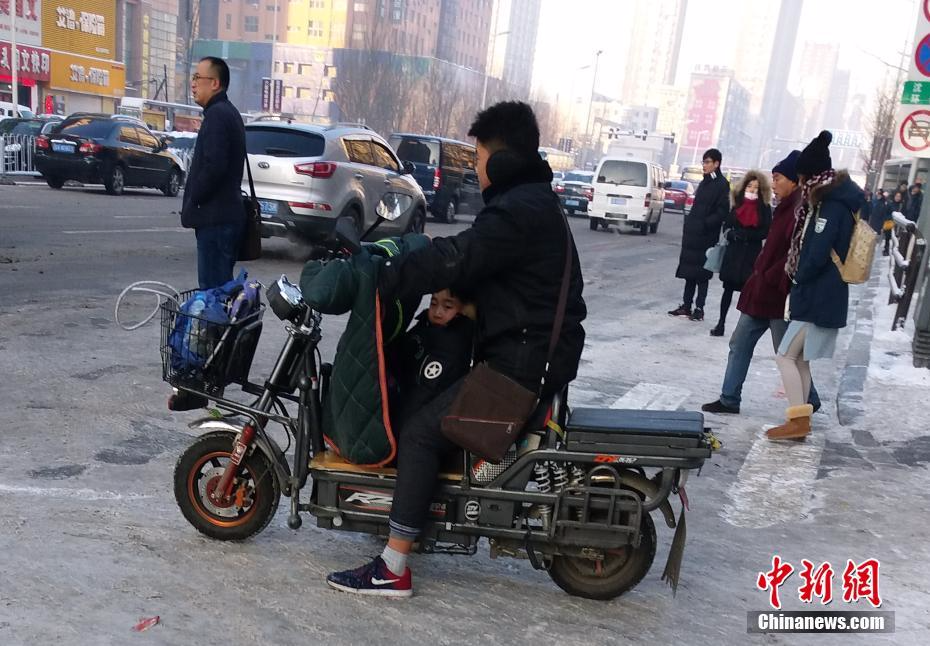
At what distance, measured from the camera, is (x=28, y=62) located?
43312mm

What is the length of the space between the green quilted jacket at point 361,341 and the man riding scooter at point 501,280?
0.27ft

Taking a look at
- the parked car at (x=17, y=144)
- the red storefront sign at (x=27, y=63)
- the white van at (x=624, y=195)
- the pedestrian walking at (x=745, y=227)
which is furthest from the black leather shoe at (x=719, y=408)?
the red storefront sign at (x=27, y=63)

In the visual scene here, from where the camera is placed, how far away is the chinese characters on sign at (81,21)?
46.7m

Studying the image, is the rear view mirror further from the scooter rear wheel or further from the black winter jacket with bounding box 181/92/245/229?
the black winter jacket with bounding box 181/92/245/229

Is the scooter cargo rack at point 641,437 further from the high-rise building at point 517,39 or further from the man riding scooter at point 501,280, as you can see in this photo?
the high-rise building at point 517,39

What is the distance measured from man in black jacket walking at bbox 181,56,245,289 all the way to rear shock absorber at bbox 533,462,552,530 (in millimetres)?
3760

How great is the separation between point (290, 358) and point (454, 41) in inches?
5403

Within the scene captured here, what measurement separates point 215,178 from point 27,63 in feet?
138

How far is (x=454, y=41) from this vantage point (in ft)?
443

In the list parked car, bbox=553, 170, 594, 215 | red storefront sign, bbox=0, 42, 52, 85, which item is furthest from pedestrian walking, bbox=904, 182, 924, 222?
red storefront sign, bbox=0, 42, 52, 85

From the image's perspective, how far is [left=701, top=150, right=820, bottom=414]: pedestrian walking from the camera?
677cm

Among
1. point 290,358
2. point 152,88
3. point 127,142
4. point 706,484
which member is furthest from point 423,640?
point 152,88

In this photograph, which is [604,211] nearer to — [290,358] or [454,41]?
[290,358]

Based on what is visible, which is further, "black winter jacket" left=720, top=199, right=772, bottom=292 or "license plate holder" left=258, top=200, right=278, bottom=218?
"license plate holder" left=258, top=200, right=278, bottom=218
